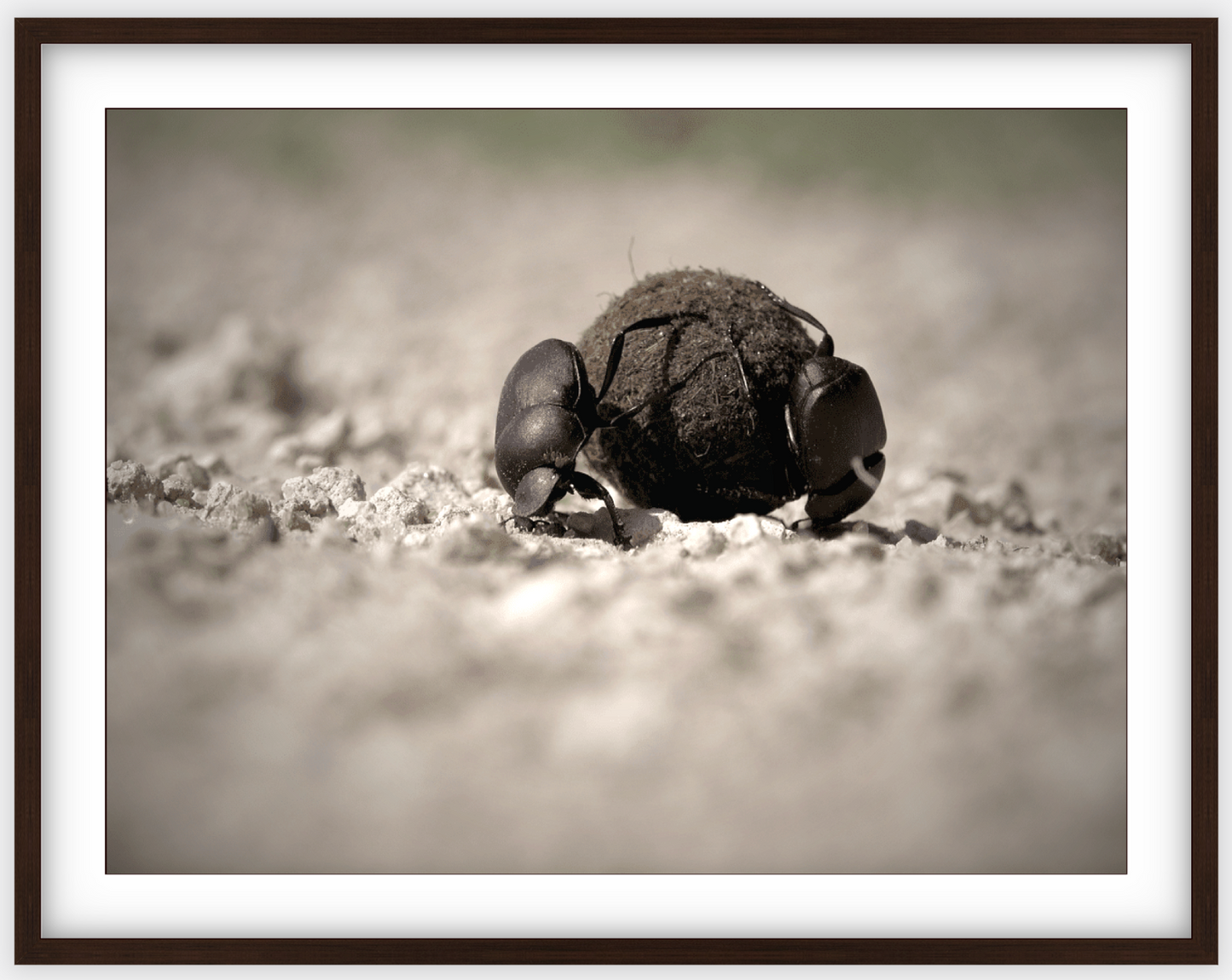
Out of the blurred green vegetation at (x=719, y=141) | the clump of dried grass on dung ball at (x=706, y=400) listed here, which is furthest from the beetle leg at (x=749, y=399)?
the blurred green vegetation at (x=719, y=141)

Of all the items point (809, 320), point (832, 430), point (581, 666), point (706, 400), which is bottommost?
point (581, 666)

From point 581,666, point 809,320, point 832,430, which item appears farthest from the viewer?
point 809,320

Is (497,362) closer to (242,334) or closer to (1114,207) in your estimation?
(242,334)

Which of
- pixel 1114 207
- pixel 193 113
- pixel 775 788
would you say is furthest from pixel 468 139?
pixel 775 788

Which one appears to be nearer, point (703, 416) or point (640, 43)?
point (640, 43)

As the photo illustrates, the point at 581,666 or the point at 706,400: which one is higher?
the point at 706,400

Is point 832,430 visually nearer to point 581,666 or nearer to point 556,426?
point 556,426

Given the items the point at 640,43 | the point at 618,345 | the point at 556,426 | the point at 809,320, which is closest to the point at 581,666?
the point at 556,426

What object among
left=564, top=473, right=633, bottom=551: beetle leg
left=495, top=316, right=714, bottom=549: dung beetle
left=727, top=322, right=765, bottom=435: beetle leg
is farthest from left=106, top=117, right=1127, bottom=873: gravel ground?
left=727, top=322, right=765, bottom=435: beetle leg

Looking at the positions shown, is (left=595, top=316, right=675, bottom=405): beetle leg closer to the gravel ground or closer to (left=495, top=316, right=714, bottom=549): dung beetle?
(left=495, top=316, right=714, bottom=549): dung beetle
